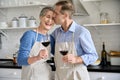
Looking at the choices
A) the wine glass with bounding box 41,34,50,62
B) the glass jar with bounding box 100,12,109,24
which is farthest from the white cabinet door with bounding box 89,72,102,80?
the wine glass with bounding box 41,34,50,62

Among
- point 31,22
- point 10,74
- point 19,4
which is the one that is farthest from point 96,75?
point 19,4

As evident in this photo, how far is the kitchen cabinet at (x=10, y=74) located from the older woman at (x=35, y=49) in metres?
1.03

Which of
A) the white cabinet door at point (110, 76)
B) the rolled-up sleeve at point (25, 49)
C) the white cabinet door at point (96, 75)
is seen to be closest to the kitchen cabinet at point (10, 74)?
the white cabinet door at point (96, 75)

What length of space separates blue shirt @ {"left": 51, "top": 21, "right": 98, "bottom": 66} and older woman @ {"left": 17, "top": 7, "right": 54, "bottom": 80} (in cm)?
14

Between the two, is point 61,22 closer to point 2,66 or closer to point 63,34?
point 63,34

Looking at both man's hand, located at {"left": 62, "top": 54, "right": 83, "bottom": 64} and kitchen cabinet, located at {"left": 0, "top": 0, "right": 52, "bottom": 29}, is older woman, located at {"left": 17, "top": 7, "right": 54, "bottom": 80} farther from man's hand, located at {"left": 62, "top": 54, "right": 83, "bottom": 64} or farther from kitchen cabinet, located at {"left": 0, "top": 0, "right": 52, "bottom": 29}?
kitchen cabinet, located at {"left": 0, "top": 0, "right": 52, "bottom": 29}

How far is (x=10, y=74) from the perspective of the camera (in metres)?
2.83

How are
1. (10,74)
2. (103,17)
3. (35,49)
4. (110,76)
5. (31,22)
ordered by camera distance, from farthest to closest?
(31,22) < (103,17) < (10,74) < (110,76) < (35,49)

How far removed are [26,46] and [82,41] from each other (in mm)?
429

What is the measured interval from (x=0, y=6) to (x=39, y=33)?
6.16ft

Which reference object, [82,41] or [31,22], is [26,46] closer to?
[82,41]

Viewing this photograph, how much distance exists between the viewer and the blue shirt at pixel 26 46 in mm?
1633

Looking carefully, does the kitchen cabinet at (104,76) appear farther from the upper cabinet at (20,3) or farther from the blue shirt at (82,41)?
the upper cabinet at (20,3)

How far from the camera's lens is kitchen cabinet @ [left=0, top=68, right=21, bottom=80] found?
280 centimetres
